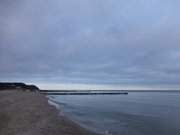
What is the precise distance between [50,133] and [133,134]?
375 inches

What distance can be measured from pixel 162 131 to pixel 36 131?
14.9 m

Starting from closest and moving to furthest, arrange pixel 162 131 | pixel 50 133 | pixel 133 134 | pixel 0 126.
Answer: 1. pixel 50 133
2. pixel 0 126
3. pixel 133 134
4. pixel 162 131

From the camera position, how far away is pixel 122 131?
25.4m

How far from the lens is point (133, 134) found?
2408 centimetres

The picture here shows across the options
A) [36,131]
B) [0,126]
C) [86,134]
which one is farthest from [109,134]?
[0,126]

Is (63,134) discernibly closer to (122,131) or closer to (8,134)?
(8,134)

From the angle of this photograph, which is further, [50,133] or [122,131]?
[122,131]

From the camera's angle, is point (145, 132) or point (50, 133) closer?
point (50, 133)

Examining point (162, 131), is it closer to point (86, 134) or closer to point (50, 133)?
point (86, 134)

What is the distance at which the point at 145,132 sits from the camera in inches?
1005

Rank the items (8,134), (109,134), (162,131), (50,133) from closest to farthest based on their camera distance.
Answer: (8,134) < (50,133) < (109,134) < (162,131)

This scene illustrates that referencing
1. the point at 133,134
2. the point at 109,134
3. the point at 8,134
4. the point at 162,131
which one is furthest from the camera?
the point at 162,131

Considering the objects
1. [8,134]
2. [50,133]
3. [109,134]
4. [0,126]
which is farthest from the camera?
[109,134]

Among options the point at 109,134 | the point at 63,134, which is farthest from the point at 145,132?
the point at 63,134
